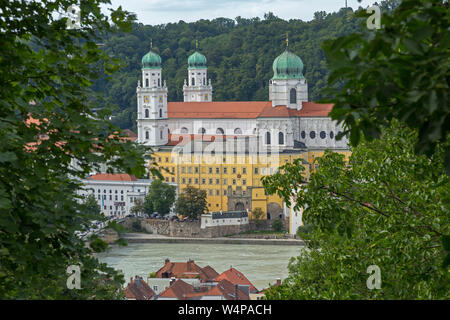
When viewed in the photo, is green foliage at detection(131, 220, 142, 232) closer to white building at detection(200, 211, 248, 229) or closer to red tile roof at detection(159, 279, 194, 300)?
white building at detection(200, 211, 248, 229)

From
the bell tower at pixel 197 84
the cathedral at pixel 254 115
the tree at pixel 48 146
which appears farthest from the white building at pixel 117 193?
the tree at pixel 48 146

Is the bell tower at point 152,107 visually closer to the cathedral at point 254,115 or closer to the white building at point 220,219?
the cathedral at point 254,115

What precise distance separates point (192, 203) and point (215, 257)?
764 cm

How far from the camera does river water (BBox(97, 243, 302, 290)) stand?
25.5 m

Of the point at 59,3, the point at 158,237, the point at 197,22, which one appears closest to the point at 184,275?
the point at 158,237

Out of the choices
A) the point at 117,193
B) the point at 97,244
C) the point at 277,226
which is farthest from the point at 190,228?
the point at 97,244

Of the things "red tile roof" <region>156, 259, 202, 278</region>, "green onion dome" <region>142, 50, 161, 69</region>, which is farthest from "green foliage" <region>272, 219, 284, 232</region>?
"red tile roof" <region>156, 259, 202, 278</region>

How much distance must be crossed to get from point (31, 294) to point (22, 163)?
19.8 inches

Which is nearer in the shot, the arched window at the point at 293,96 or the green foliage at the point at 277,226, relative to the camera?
the green foliage at the point at 277,226

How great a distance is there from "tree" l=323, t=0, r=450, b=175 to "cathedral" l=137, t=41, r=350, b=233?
106 feet

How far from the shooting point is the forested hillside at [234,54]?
175 ft

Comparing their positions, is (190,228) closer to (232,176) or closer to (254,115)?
(232,176)

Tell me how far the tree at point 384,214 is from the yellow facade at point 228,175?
32.5 m
